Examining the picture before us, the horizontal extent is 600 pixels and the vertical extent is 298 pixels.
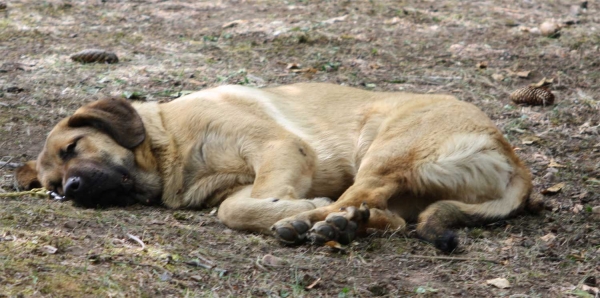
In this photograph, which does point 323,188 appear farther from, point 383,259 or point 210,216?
point 383,259

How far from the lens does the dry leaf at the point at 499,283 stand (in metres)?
4.06

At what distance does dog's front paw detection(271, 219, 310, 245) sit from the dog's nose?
1572mm

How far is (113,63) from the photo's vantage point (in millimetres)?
9016

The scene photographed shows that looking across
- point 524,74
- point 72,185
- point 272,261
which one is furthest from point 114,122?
point 524,74

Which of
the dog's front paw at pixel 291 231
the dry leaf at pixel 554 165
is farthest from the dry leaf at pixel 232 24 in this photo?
the dog's front paw at pixel 291 231

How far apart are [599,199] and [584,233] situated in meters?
0.77

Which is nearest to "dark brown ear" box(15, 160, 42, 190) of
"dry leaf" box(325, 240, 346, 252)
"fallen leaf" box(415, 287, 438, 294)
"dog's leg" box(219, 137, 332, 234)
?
"dog's leg" box(219, 137, 332, 234)

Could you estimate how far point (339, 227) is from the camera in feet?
15.0

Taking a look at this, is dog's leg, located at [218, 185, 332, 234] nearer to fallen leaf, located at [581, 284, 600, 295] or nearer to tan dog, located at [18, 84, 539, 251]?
tan dog, located at [18, 84, 539, 251]

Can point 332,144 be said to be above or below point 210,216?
above

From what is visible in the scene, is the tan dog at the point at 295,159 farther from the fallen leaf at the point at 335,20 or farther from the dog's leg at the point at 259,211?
the fallen leaf at the point at 335,20

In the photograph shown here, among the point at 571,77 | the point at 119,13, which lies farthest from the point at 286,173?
the point at 119,13

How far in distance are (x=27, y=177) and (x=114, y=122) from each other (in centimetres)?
80

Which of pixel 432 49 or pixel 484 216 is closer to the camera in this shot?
pixel 484 216
